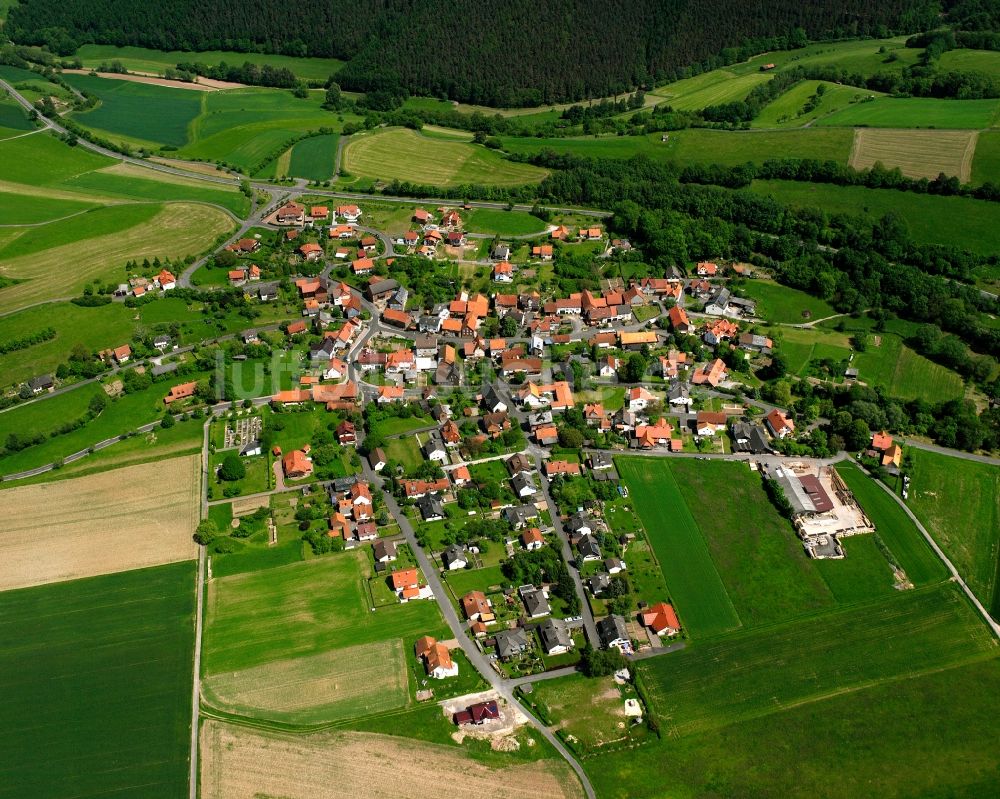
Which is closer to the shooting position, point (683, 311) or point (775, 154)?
point (683, 311)

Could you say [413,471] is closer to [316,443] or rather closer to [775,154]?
[316,443]

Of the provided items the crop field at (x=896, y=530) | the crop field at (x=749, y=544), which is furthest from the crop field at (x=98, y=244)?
the crop field at (x=896, y=530)

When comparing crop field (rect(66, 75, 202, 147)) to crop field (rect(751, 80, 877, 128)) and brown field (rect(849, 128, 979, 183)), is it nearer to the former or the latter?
crop field (rect(751, 80, 877, 128))

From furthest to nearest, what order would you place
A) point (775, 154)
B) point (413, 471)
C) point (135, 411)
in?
point (775, 154) < point (135, 411) < point (413, 471)

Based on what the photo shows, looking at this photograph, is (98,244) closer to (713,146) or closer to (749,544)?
(749,544)

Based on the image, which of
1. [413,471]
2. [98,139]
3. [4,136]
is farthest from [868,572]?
[4,136]

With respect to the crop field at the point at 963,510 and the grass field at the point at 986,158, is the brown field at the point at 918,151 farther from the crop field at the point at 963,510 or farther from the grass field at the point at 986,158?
the crop field at the point at 963,510

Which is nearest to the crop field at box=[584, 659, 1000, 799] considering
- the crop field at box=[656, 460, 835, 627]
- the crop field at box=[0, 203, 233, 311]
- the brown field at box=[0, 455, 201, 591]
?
the crop field at box=[656, 460, 835, 627]
